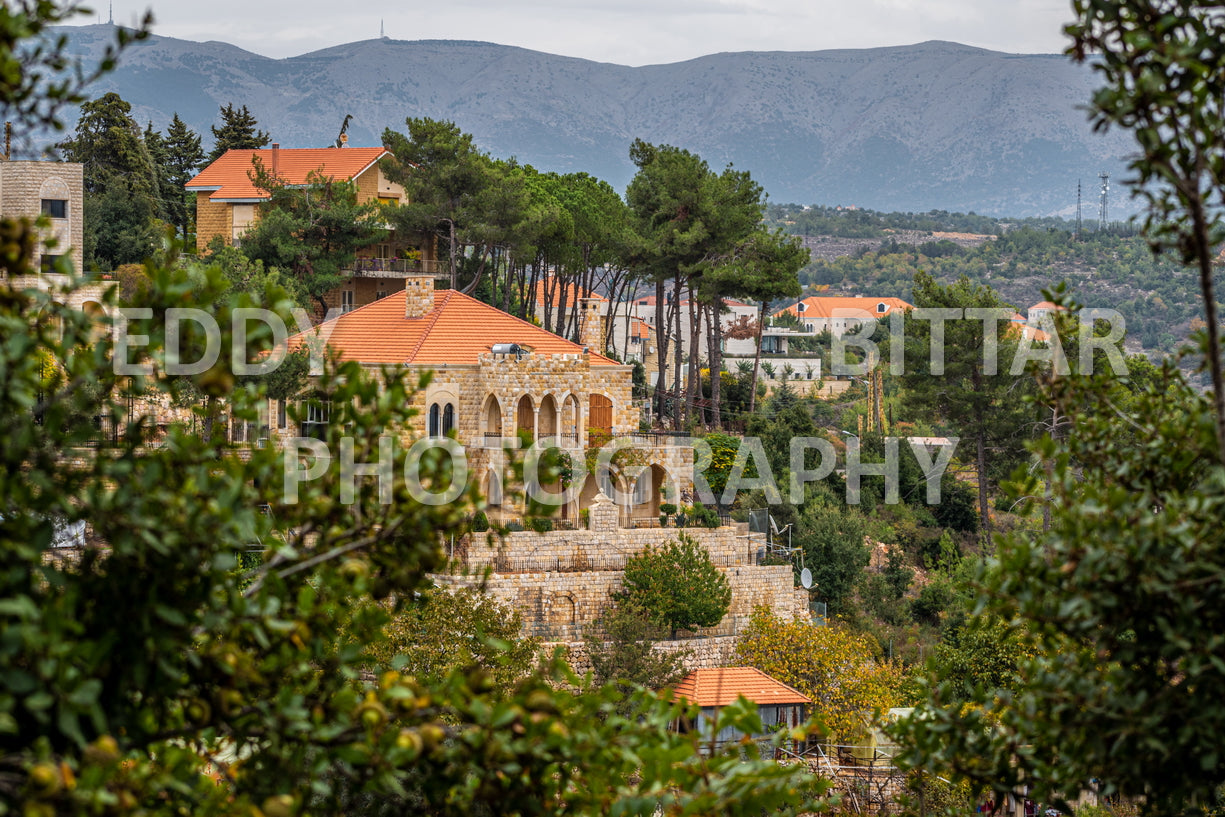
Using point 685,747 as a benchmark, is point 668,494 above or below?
below

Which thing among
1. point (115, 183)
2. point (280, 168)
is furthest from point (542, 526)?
point (115, 183)

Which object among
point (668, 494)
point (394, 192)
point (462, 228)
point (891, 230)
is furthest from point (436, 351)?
point (891, 230)

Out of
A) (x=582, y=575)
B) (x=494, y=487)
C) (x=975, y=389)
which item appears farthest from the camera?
(x=975, y=389)

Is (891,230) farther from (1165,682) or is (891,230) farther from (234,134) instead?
(1165,682)

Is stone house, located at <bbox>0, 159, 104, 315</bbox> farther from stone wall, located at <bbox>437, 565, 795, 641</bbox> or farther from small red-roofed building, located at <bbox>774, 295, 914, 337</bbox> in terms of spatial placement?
small red-roofed building, located at <bbox>774, 295, 914, 337</bbox>

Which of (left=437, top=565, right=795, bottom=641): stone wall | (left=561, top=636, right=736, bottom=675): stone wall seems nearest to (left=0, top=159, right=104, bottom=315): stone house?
(left=437, top=565, right=795, bottom=641): stone wall

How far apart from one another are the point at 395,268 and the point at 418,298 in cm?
1164

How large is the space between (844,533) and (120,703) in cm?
3280

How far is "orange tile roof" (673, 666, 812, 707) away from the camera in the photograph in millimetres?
25922

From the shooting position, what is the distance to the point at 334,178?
151 ft

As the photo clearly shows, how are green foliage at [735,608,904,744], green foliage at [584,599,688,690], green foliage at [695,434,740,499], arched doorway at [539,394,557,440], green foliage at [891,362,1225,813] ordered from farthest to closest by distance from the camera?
green foliage at [695,434,740,499] < arched doorway at [539,394,557,440] < green foliage at [735,608,904,744] < green foliage at [584,599,688,690] < green foliage at [891,362,1225,813]

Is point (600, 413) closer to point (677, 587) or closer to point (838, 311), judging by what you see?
point (677, 587)

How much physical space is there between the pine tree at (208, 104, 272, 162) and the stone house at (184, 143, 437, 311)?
510cm

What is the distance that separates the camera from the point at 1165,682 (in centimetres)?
646
